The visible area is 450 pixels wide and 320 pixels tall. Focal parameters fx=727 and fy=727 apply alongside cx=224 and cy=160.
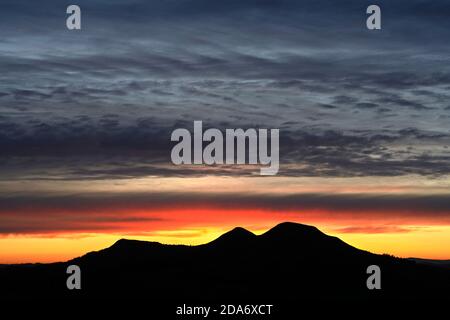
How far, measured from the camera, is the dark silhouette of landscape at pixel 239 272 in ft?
269

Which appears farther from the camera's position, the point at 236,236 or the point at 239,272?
the point at 236,236

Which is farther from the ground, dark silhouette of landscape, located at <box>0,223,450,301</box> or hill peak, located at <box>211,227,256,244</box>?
hill peak, located at <box>211,227,256,244</box>

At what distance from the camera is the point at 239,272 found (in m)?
90.2

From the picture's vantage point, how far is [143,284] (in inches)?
3386

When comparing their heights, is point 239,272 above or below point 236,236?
below

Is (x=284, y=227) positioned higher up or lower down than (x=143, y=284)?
higher up

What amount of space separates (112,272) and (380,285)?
109 ft

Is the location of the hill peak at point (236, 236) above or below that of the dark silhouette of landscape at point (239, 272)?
above

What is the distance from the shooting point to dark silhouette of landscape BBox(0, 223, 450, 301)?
8212 centimetres

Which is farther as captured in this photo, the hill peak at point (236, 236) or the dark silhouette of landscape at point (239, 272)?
the hill peak at point (236, 236)

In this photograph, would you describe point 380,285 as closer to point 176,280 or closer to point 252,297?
point 252,297

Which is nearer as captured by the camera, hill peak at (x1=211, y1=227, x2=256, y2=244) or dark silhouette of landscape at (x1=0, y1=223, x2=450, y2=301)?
dark silhouette of landscape at (x1=0, y1=223, x2=450, y2=301)
